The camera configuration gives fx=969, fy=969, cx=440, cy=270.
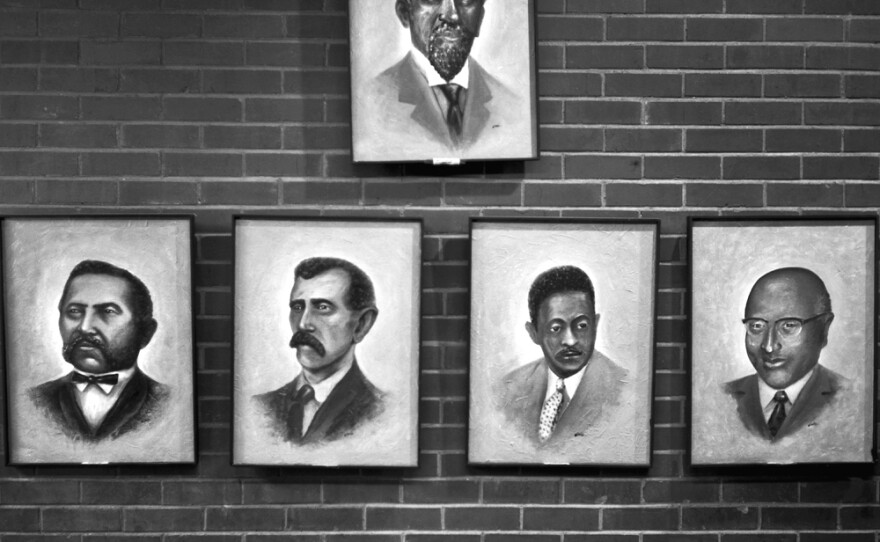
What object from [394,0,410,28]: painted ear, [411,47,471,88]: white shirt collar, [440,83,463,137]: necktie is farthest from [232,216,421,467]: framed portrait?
[394,0,410,28]: painted ear

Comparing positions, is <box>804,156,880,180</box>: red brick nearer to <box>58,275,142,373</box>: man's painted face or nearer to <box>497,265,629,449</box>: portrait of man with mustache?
<box>497,265,629,449</box>: portrait of man with mustache

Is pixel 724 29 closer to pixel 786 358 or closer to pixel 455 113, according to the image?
pixel 455 113

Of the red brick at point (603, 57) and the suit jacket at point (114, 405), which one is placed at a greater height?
the red brick at point (603, 57)

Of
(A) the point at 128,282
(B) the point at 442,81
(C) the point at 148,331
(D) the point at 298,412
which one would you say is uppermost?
(B) the point at 442,81

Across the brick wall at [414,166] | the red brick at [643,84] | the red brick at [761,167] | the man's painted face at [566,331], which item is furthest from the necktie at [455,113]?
the red brick at [761,167]

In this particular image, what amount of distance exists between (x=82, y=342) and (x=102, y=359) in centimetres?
7

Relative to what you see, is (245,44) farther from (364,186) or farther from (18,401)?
(18,401)

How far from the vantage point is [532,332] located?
2697 millimetres

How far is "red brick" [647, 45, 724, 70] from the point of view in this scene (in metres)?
2.74

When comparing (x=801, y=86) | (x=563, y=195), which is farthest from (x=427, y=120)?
(x=801, y=86)

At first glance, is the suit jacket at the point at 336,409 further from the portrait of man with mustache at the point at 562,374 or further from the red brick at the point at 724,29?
the red brick at the point at 724,29

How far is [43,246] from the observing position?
8.78ft

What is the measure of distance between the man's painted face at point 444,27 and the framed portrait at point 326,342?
46 cm

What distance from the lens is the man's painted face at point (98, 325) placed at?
8.79 feet
